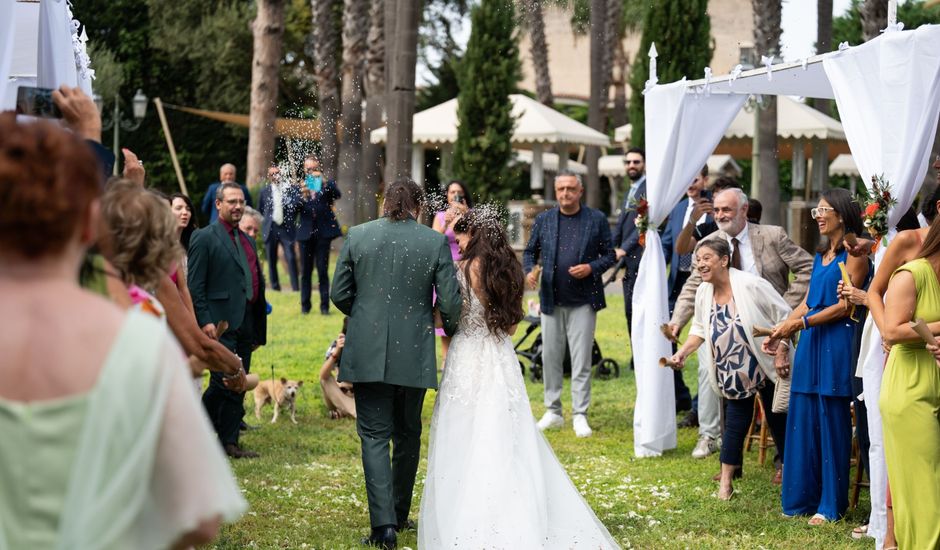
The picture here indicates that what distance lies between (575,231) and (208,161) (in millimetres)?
31185

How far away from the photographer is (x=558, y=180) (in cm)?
1031

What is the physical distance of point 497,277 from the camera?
6.93m

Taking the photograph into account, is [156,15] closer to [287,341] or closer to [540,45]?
[540,45]

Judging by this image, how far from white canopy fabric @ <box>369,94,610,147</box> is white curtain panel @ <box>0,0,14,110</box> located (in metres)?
21.4

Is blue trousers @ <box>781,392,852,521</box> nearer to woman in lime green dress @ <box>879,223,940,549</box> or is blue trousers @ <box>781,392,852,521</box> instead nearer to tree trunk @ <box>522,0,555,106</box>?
woman in lime green dress @ <box>879,223,940,549</box>

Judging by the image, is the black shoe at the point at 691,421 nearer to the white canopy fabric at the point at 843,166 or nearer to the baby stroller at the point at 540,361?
the baby stroller at the point at 540,361

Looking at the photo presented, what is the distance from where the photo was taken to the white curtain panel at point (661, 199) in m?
9.59

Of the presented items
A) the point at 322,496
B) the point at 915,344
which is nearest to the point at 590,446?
the point at 322,496

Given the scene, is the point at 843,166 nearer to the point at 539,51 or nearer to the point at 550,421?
the point at 539,51

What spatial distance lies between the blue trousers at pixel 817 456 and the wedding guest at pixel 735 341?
0.35m

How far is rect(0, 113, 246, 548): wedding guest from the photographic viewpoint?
94.0 inches

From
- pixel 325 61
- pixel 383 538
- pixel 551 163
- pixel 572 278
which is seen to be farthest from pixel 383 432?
pixel 551 163

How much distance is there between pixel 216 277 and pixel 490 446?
3.00m

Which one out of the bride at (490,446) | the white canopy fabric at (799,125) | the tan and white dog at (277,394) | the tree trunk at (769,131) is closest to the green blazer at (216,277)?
the tan and white dog at (277,394)
